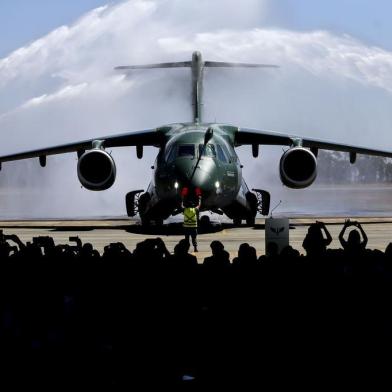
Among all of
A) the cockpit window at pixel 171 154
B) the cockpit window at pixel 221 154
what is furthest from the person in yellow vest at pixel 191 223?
the cockpit window at pixel 221 154

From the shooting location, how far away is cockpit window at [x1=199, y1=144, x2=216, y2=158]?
2152cm

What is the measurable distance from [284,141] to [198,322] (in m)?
20.0

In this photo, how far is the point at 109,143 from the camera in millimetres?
25797

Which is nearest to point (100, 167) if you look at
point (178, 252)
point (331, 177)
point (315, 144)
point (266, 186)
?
point (315, 144)

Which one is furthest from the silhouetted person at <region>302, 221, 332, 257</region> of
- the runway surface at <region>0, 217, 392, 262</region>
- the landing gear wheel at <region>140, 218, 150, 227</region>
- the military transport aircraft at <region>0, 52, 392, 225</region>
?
the landing gear wheel at <region>140, 218, 150, 227</region>

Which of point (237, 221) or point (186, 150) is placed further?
point (237, 221)

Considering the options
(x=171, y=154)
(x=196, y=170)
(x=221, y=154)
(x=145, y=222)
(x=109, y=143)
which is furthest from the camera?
(x=109, y=143)

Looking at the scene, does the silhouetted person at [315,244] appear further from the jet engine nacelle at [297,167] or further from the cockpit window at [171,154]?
the jet engine nacelle at [297,167]

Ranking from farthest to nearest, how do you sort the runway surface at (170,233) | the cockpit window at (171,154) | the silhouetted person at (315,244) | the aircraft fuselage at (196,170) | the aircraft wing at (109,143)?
the aircraft wing at (109,143), the cockpit window at (171,154), the aircraft fuselage at (196,170), the runway surface at (170,233), the silhouetted person at (315,244)

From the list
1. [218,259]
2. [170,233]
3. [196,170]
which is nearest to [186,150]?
[196,170]

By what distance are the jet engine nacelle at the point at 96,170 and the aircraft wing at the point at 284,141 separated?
4.47m

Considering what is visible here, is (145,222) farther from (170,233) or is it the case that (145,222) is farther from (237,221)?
(237,221)

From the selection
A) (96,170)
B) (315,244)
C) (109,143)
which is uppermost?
(109,143)

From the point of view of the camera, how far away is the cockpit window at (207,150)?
21.5 metres
